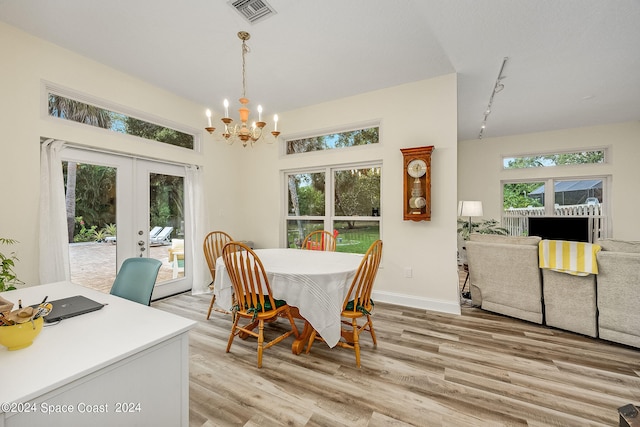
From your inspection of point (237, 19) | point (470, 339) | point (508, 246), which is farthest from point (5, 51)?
point (508, 246)

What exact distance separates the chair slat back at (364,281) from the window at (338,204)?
154 cm

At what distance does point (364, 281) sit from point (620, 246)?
101 inches

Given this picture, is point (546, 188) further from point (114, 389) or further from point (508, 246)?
point (114, 389)

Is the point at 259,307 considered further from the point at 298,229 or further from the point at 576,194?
the point at 576,194

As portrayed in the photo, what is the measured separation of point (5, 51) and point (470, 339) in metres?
5.09

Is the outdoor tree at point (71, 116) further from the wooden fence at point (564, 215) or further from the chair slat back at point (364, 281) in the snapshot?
the wooden fence at point (564, 215)

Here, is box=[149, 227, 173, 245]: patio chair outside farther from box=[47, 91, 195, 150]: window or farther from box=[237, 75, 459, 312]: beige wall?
box=[237, 75, 459, 312]: beige wall

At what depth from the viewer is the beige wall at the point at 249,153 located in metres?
2.52

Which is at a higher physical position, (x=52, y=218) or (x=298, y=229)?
(x=52, y=218)

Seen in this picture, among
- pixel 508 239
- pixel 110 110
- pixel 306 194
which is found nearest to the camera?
pixel 508 239

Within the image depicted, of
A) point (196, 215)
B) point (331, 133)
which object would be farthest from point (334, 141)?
point (196, 215)

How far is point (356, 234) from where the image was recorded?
161 inches

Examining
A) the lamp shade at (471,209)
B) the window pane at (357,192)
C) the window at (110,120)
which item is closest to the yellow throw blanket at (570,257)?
the lamp shade at (471,209)

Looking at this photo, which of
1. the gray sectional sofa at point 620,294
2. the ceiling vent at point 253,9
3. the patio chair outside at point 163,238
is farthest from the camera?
the patio chair outside at point 163,238
